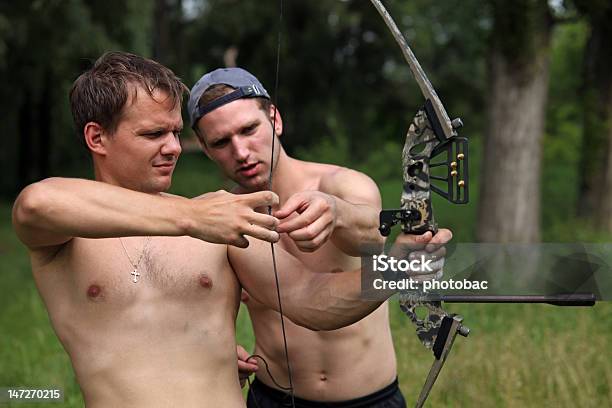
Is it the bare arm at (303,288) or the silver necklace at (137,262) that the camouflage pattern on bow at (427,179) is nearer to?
the bare arm at (303,288)

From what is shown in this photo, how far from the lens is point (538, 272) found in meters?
3.09

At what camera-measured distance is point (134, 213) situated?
2482 mm

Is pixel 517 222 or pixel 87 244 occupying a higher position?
pixel 87 244

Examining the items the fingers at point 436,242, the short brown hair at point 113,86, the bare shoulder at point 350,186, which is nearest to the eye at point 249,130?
the bare shoulder at point 350,186

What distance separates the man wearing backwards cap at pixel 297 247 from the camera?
3584 mm

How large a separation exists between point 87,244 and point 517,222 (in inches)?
362

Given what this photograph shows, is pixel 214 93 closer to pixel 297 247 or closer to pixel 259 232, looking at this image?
pixel 297 247

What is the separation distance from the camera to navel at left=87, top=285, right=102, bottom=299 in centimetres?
292

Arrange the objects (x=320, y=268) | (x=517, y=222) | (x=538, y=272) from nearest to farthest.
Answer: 1. (x=538, y=272)
2. (x=320, y=268)
3. (x=517, y=222)

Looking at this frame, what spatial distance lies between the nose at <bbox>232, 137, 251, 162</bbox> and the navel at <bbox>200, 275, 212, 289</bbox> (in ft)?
2.27

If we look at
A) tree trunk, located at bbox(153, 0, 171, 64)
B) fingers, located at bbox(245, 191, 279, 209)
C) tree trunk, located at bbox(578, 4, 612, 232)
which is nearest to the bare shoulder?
fingers, located at bbox(245, 191, 279, 209)

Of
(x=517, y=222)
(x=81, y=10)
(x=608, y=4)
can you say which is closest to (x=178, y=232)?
(x=517, y=222)

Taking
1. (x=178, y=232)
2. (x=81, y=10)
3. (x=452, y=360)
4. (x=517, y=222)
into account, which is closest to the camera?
(x=178, y=232)

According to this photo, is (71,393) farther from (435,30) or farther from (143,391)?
(435,30)
